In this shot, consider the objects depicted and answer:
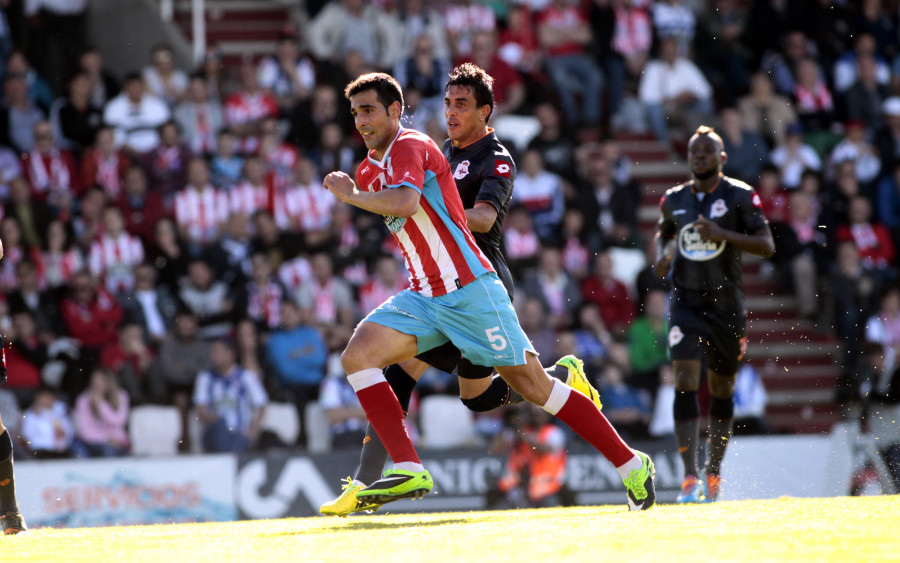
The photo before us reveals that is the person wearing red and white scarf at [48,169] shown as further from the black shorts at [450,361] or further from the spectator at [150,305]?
the black shorts at [450,361]

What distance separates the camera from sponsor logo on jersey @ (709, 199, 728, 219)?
325 inches

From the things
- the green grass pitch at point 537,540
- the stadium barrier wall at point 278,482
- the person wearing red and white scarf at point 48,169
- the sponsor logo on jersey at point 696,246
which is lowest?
the stadium barrier wall at point 278,482

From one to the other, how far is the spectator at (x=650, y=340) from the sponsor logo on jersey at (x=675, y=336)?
14.5 feet

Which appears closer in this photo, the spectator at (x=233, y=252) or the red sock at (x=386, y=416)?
the red sock at (x=386, y=416)

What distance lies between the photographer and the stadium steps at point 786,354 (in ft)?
44.1

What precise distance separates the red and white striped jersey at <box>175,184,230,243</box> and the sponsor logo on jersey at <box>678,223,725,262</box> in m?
6.80

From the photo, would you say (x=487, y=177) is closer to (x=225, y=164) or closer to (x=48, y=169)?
(x=225, y=164)

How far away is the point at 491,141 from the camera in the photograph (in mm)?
6719

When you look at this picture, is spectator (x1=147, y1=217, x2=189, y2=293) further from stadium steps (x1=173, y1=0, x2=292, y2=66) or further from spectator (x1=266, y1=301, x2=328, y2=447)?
stadium steps (x1=173, y1=0, x2=292, y2=66)

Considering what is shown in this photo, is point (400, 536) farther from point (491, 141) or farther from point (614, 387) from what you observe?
point (614, 387)

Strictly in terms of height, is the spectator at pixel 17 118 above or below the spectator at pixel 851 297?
above

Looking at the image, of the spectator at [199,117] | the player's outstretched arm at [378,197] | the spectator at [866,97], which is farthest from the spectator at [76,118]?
the spectator at [866,97]

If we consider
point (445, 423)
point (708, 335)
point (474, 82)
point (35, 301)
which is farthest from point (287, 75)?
point (474, 82)

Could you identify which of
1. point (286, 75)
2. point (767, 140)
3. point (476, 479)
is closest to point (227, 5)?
point (286, 75)
